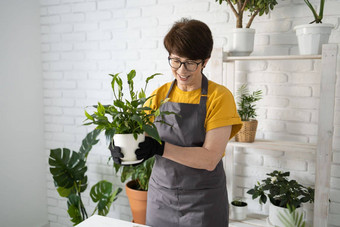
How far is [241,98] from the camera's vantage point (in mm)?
1888

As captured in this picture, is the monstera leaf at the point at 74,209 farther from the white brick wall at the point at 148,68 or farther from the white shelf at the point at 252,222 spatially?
the white shelf at the point at 252,222

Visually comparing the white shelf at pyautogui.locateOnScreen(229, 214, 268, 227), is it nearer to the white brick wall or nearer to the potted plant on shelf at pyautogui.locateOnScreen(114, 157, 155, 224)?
the white brick wall

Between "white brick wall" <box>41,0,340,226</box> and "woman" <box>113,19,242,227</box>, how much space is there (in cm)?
66

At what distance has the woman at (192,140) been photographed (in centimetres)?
134

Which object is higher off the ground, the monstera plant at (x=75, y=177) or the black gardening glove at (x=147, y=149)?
the black gardening glove at (x=147, y=149)

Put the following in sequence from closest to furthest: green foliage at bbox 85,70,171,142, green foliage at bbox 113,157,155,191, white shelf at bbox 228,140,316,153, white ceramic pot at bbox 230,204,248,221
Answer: green foliage at bbox 85,70,171,142 < white shelf at bbox 228,140,316,153 < white ceramic pot at bbox 230,204,248,221 < green foliage at bbox 113,157,155,191

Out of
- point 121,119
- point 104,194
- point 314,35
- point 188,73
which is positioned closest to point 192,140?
point 188,73

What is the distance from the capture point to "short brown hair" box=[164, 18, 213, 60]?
52.2 inches

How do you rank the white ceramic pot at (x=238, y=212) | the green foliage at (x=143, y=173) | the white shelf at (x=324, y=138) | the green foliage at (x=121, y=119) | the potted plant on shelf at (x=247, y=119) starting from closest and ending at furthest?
the green foliage at (x=121, y=119), the white shelf at (x=324, y=138), the potted plant on shelf at (x=247, y=119), the white ceramic pot at (x=238, y=212), the green foliage at (x=143, y=173)

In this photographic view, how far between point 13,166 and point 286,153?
222 cm

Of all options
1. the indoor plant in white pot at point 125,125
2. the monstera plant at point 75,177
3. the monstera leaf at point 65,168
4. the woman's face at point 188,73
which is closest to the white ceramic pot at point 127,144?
the indoor plant in white pot at point 125,125

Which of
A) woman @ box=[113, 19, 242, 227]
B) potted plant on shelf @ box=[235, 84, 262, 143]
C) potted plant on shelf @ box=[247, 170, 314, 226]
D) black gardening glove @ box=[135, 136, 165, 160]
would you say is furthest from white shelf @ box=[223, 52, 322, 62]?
black gardening glove @ box=[135, 136, 165, 160]

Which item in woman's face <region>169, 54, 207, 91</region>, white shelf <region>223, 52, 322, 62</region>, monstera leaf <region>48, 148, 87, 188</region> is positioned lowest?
monstera leaf <region>48, 148, 87, 188</region>

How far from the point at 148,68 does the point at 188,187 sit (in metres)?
1.20
